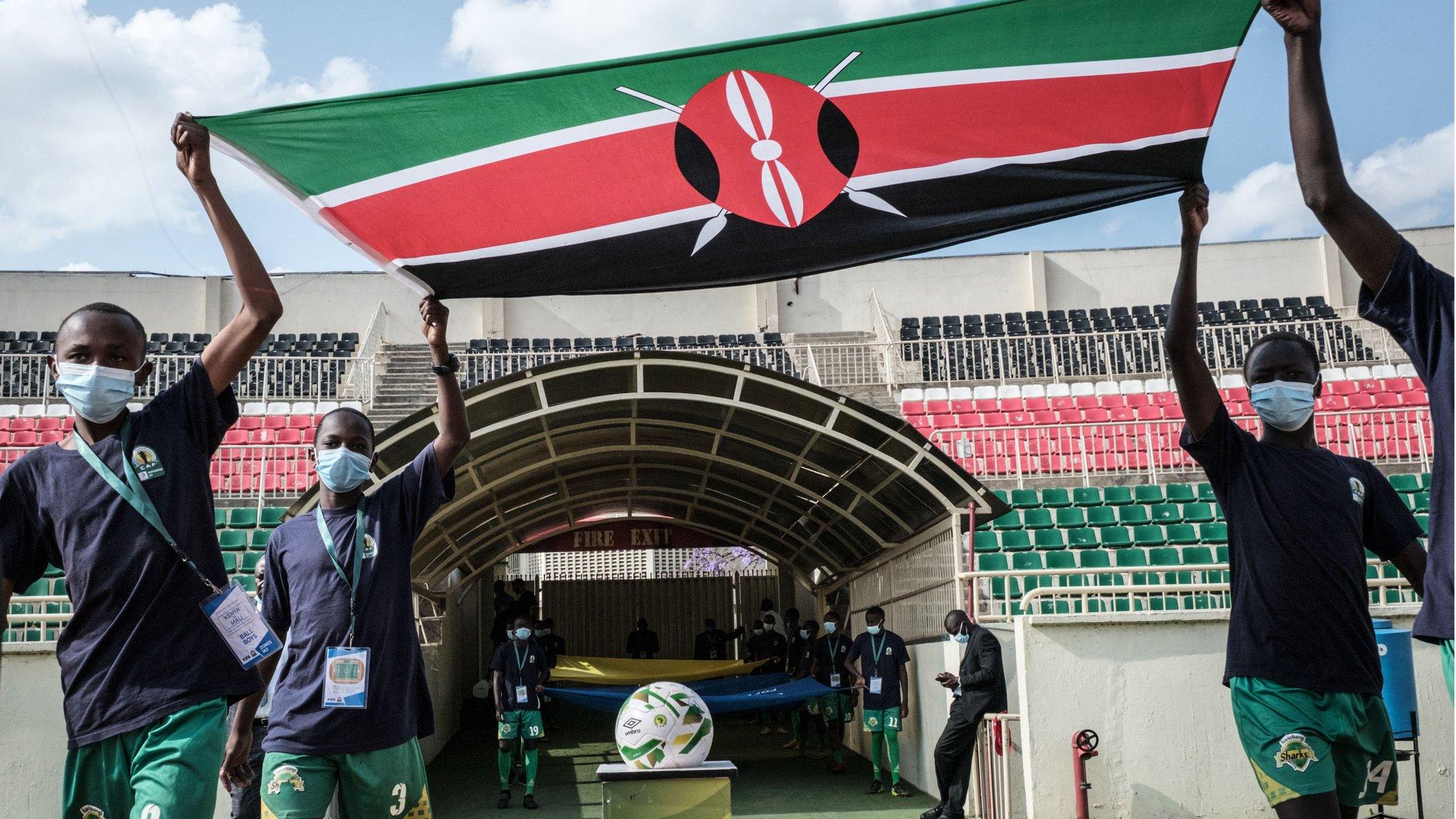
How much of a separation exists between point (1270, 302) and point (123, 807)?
95.9 ft

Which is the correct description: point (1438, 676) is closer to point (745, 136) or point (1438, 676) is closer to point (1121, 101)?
point (1121, 101)

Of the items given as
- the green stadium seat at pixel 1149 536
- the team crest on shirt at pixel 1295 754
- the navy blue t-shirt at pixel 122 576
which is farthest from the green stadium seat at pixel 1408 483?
the navy blue t-shirt at pixel 122 576

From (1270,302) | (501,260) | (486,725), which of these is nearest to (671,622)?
(486,725)

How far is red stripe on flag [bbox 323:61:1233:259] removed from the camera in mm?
4609

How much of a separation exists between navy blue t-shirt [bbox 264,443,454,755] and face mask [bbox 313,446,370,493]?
0.08 meters

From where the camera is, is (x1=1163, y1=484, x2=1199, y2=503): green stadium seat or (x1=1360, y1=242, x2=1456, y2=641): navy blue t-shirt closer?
(x1=1360, y1=242, x2=1456, y2=641): navy blue t-shirt

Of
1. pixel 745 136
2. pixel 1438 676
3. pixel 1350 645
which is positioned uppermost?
pixel 745 136

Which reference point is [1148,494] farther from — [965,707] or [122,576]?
[122,576]

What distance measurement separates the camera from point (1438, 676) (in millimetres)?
9305

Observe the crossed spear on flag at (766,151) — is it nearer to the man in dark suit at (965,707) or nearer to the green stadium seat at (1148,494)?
the man in dark suit at (965,707)

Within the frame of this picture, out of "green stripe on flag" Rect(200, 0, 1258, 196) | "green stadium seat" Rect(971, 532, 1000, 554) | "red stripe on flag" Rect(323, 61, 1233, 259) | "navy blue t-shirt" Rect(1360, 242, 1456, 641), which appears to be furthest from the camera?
"green stadium seat" Rect(971, 532, 1000, 554)

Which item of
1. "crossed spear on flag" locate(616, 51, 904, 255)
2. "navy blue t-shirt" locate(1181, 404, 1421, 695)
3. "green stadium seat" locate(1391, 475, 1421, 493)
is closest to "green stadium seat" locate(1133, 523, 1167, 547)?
"green stadium seat" locate(1391, 475, 1421, 493)

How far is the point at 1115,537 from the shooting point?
15180 millimetres

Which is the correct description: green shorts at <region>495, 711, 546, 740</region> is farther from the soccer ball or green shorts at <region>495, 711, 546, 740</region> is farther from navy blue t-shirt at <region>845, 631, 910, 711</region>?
the soccer ball
